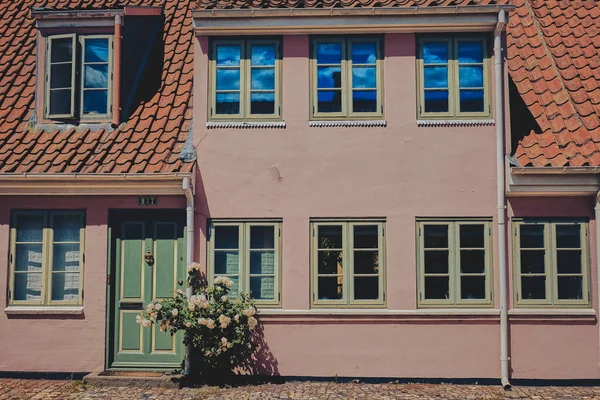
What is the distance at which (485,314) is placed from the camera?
959 cm

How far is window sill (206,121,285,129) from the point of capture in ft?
32.7

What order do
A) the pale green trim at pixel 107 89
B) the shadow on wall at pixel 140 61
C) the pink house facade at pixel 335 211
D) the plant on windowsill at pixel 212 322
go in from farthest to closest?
1. the shadow on wall at pixel 140 61
2. the pale green trim at pixel 107 89
3. the pink house facade at pixel 335 211
4. the plant on windowsill at pixel 212 322

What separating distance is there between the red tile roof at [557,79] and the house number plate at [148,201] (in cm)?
578

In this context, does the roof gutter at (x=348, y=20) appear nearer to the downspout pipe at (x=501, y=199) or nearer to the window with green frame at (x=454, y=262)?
the downspout pipe at (x=501, y=199)

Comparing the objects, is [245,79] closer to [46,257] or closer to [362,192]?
[362,192]

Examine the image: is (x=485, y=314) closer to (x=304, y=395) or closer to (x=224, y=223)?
(x=304, y=395)

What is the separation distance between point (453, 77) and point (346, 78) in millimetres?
1708

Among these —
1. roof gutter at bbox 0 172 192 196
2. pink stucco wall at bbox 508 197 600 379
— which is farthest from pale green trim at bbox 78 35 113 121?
pink stucco wall at bbox 508 197 600 379

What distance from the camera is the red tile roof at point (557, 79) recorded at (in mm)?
9773

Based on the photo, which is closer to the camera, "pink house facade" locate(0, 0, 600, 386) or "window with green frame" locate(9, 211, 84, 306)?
"pink house facade" locate(0, 0, 600, 386)

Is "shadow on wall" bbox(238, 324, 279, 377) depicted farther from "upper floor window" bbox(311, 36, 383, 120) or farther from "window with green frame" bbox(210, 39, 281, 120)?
"upper floor window" bbox(311, 36, 383, 120)

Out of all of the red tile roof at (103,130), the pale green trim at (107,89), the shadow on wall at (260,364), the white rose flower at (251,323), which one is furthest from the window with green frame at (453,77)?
the pale green trim at (107,89)

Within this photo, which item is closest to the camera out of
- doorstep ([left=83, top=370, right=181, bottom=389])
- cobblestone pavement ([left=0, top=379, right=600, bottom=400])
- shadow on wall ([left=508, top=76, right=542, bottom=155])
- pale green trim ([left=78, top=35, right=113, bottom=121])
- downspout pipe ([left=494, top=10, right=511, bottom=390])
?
cobblestone pavement ([left=0, top=379, right=600, bottom=400])

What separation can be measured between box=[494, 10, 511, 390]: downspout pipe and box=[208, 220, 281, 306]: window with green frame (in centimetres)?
343
